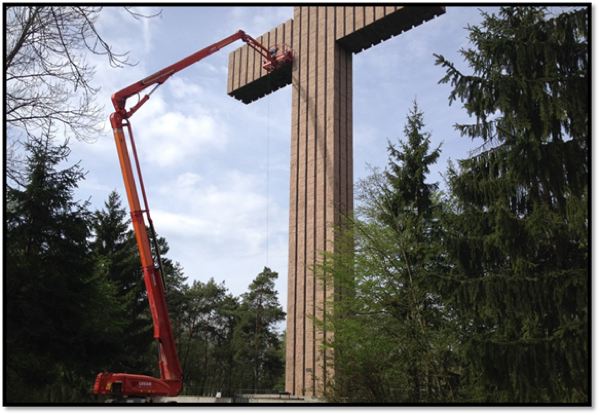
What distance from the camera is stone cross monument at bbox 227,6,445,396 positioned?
18578mm

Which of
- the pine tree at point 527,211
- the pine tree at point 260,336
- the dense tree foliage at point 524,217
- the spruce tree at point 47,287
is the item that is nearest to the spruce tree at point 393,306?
the dense tree foliage at point 524,217

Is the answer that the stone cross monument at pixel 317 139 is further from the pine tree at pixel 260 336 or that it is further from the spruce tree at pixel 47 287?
the pine tree at pixel 260 336

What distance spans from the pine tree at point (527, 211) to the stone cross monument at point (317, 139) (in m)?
10.3

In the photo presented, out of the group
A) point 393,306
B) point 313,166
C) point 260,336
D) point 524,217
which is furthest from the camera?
point 260,336

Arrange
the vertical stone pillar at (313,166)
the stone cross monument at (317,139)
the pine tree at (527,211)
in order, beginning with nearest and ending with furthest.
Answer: the pine tree at (527,211), the stone cross monument at (317,139), the vertical stone pillar at (313,166)

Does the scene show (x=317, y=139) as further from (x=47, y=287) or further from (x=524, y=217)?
(x=524, y=217)

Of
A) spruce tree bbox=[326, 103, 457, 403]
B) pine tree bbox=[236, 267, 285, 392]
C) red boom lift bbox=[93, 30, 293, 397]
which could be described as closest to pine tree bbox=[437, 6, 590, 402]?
spruce tree bbox=[326, 103, 457, 403]

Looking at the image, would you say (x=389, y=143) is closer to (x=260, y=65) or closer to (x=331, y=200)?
(x=331, y=200)

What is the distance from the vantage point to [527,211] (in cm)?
764

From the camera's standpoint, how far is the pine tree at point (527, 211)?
666 cm

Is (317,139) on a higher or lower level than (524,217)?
higher

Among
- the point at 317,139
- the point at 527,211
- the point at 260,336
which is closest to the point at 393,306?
the point at 527,211

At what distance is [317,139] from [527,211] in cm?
1286

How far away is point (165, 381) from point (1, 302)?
6.34 meters
